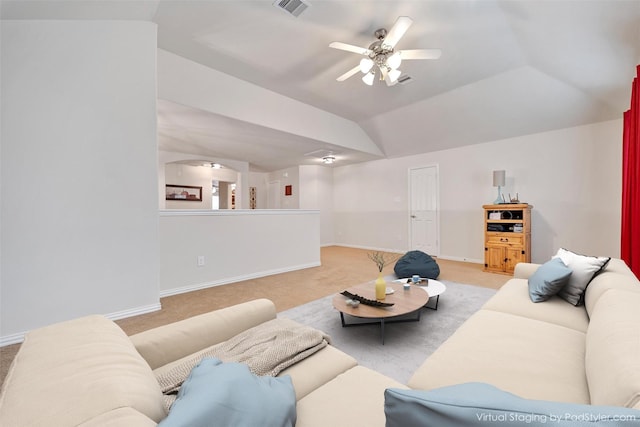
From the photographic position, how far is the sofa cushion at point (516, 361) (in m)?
1.08

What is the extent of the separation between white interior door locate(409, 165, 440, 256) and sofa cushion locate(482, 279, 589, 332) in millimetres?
4011

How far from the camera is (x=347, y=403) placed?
3.24 feet

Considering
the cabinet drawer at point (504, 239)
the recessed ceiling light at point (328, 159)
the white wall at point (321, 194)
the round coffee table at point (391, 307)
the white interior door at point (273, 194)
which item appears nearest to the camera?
the round coffee table at point (391, 307)

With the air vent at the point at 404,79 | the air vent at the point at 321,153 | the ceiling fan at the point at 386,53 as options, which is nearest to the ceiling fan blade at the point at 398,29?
the ceiling fan at the point at 386,53

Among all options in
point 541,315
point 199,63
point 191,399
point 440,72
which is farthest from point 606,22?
point 199,63

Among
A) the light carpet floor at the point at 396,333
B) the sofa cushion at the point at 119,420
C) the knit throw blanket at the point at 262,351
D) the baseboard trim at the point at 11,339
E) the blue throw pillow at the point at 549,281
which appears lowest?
the light carpet floor at the point at 396,333

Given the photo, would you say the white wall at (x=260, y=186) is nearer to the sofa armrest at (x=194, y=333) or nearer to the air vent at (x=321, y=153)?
the air vent at (x=321, y=153)

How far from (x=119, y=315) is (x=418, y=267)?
3.68m

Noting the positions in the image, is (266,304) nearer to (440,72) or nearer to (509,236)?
(440,72)

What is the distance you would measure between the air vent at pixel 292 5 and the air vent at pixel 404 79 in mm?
1844

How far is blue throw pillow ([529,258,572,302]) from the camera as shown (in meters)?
1.96

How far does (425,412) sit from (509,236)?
492 centimetres

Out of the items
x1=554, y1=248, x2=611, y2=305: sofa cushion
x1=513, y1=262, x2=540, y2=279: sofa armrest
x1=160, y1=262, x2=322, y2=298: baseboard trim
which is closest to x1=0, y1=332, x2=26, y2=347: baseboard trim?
x1=160, y1=262, x2=322, y2=298: baseboard trim

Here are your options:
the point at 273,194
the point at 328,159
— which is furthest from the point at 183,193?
the point at 328,159
